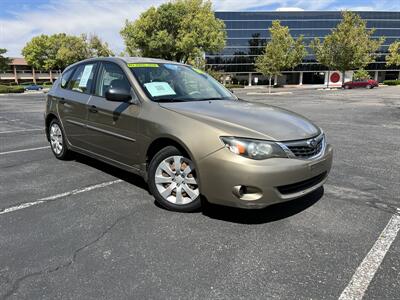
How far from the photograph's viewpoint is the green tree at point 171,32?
42.9m

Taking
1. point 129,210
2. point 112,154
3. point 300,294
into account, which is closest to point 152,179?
point 129,210

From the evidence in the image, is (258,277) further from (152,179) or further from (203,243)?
(152,179)

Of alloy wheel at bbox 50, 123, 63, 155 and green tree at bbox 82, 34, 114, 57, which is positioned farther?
green tree at bbox 82, 34, 114, 57

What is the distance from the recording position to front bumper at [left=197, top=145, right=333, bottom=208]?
11.0 feet

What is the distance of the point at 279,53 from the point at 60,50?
3836cm

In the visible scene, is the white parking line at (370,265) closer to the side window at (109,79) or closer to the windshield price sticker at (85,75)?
the side window at (109,79)

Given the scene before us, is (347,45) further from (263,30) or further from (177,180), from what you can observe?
(177,180)

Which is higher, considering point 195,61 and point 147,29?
point 147,29

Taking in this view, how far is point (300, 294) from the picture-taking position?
257 cm

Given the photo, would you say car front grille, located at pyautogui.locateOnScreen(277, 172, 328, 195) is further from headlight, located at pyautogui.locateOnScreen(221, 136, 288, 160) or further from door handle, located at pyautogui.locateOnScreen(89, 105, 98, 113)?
A: door handle, located at pyautogui.locateOnScreen(89, 105, 98, 113)

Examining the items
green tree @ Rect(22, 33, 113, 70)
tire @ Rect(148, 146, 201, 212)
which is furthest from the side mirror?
green tree @ Rect(22, 33, 113, 70)

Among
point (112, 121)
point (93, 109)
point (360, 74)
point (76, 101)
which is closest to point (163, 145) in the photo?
point (112, 121)

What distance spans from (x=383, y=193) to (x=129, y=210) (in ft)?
10.3

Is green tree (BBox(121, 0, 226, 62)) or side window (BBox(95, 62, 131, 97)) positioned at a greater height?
green tree (BBox(121, 0, 226, 62))
